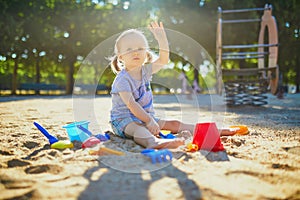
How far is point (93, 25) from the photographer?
18.4 m

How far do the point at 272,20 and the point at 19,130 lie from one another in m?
6.20

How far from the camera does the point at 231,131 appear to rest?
102 inches

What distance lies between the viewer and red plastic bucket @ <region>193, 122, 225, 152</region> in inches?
78.4

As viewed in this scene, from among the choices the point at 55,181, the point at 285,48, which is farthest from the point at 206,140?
the point at 285,48

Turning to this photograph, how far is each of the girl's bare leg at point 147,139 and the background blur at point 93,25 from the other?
12.3 meters

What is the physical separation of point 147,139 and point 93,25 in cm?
1750

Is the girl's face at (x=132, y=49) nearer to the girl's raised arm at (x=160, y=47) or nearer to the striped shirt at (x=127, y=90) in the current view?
the striped shirt at (x=127, y=90)

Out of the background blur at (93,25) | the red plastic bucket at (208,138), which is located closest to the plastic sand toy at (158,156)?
the red plastic bucket at (208,138)

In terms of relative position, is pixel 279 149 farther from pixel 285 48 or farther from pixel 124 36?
pixel 285 48

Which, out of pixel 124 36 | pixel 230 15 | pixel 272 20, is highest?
pixel 230 15

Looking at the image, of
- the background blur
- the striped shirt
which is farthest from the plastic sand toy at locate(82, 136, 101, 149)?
the background blur

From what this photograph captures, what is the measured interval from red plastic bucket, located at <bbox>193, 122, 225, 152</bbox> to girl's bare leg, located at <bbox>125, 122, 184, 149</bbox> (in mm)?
135

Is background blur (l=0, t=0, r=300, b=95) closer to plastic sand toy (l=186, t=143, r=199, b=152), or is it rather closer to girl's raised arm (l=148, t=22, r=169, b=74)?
girl's raised arm (l=148, t=22, r=169, b=74)

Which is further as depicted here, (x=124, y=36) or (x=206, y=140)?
(x=124, y=36)
